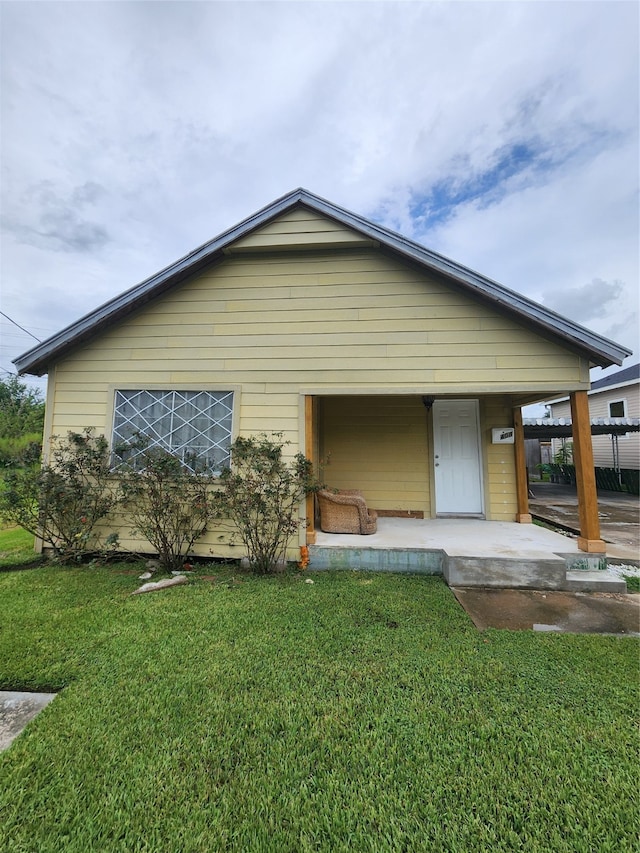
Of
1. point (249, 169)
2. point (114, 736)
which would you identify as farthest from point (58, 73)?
point (114, 736)

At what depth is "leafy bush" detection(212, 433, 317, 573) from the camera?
14.9ft

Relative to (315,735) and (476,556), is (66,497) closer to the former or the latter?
(315,735)

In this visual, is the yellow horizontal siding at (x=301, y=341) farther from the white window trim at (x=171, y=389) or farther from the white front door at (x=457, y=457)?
the white front door at (x=457, y=457)

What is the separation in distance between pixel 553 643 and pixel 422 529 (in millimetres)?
2645

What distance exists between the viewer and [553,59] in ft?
22.0

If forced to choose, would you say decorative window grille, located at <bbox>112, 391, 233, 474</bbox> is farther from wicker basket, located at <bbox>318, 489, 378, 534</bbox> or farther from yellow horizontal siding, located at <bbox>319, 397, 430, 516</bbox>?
yellow horizontal siding, located at <bbox>319, 397, 430, 516</bbox>

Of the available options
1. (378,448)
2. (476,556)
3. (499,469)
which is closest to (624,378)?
(499,469)

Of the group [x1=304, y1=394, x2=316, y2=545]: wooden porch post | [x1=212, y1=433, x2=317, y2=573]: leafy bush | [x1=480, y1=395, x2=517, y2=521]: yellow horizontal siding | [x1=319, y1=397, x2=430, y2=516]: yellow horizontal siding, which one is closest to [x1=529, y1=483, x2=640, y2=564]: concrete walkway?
[x1=480, y1=395, x2=517, y2=521]: yellow horizontal siding

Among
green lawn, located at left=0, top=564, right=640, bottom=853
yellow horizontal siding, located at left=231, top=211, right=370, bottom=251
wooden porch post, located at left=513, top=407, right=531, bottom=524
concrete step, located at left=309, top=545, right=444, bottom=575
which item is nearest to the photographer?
green lawn, located at left=0, top=564, right=640, bottom=853

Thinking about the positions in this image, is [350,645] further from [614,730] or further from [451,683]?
[614,730]

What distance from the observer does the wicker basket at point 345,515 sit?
17.0 ft

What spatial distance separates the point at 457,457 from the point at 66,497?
6.23m

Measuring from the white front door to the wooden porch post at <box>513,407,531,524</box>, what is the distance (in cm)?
60

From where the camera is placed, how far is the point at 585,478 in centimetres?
445
